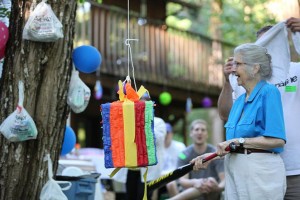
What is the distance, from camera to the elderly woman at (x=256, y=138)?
10.3ft

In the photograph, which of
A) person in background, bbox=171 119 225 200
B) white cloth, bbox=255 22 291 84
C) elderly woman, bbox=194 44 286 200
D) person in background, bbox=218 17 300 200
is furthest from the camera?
person in background, bbox=171 119 225 200

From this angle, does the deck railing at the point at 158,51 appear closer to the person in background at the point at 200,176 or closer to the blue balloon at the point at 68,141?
the person in background at the point at 200,176

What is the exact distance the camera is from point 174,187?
6.86 metres

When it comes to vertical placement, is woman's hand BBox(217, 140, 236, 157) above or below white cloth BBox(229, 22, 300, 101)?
below

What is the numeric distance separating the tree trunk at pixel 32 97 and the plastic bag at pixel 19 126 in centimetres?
11


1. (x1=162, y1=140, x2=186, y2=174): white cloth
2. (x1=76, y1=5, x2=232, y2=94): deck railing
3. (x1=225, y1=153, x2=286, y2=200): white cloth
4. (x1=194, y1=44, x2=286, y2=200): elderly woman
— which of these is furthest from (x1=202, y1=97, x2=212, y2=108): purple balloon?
(x1=225, y1=153, x2=286, y2=200): white cloth

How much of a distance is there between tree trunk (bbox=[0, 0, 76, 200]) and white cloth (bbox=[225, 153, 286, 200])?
1.27 meters

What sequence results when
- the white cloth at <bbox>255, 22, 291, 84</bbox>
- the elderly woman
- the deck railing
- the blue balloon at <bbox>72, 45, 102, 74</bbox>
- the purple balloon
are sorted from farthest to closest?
the purple balloon
the deck railing
the blue balloon at <bbox>72, 45, 102, 74</bbox>
the white cloth at <bbox>255, 22, 291, 84</bbox>
the elderly woman

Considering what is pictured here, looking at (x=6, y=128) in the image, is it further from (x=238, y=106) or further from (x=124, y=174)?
(x=124, y=174)

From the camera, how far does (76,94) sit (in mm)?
4000

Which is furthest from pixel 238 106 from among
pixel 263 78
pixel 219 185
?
pixel 219 185

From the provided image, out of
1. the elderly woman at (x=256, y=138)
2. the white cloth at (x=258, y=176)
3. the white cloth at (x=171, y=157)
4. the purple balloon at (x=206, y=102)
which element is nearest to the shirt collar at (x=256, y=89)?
the elderly woman at (x=256, y=138)

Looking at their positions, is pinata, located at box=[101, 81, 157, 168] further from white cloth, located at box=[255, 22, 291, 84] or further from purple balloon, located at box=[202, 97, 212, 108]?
purple balloon, located at box=[202, 97, 212, 108]

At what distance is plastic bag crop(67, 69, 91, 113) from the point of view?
13.1ft
